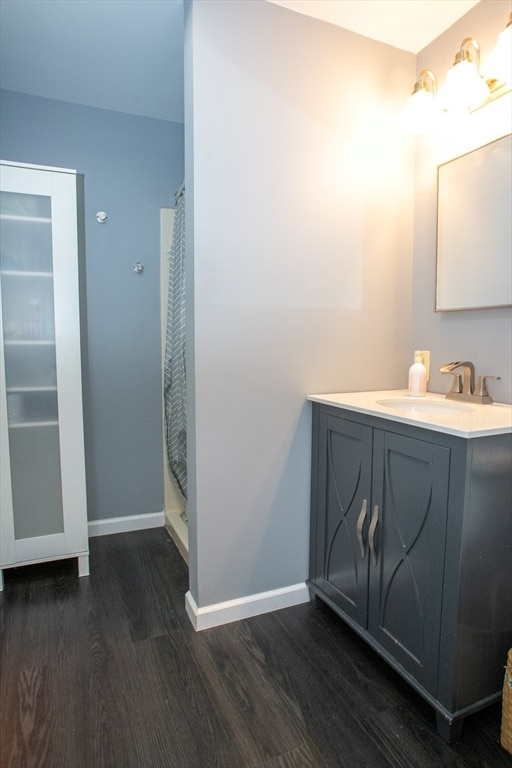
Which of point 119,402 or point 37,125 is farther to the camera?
point 119,402

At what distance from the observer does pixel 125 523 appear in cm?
263

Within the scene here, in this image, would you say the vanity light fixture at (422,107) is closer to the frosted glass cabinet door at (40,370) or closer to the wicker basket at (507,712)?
the frosted glass cabinet door at (40,370)

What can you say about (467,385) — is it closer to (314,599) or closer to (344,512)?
(344,512)

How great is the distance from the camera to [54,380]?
2062 mm

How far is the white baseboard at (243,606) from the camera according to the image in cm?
173

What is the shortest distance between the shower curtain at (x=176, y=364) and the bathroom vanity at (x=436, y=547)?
101 cm

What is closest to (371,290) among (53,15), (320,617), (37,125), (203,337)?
(203,337)

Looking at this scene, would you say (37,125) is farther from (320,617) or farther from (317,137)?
(320,617)

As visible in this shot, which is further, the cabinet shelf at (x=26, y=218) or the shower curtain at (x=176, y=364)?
the shower curtain at (x=176, y=364)

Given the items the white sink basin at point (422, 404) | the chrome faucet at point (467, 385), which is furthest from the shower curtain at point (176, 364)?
the chrome faucet at point (467, 385)

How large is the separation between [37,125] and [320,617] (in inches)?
109

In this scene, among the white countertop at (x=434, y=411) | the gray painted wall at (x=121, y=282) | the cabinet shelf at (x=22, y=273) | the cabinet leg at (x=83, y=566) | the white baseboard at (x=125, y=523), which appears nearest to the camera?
the white countertop at (x=434, y=411)

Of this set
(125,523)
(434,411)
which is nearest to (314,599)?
(434,411)

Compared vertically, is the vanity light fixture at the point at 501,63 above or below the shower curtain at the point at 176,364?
above
